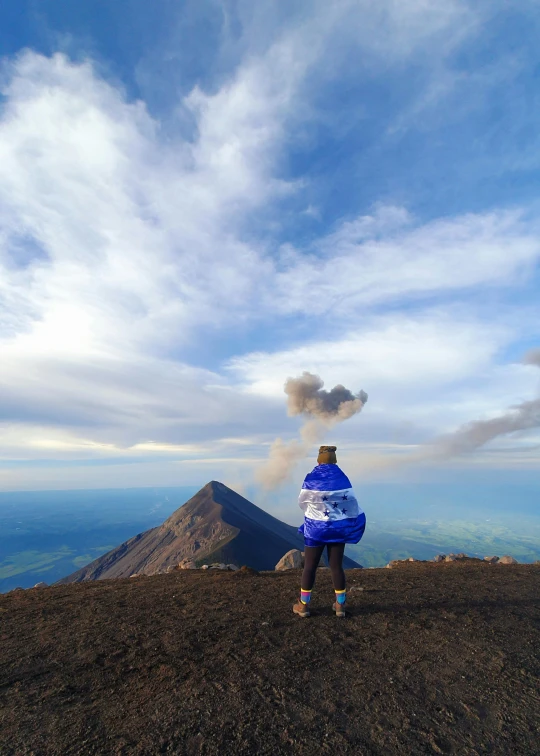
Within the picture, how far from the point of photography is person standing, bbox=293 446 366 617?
7.83 metres

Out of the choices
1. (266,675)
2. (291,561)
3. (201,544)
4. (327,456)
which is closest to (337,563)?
(327,456)

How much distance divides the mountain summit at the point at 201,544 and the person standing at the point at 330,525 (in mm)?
104919

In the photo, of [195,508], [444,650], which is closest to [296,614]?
[444,650]

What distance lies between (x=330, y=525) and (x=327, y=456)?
1498 mm

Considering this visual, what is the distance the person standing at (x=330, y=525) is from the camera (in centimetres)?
783

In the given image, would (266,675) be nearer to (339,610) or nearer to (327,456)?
(339,610)

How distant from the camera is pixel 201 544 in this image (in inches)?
5300

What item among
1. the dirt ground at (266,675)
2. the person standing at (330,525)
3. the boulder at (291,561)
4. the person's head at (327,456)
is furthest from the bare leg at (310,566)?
the boulder at (291,561)

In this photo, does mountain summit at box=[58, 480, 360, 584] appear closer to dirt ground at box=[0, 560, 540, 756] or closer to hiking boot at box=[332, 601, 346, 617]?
dirt ground at box=[0, 560, 540, 756]

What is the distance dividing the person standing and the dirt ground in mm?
542

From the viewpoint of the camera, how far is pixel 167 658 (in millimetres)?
5863

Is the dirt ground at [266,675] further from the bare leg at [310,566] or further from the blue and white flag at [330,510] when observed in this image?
the blue and white flag at [330,510]

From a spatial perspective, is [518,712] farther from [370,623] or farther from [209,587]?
[209,587]

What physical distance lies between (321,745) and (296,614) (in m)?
4.23
